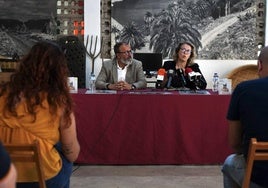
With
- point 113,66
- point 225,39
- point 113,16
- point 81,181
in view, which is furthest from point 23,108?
point 225,39

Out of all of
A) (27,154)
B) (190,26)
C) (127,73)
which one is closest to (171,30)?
(190,26)

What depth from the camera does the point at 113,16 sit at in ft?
19.5

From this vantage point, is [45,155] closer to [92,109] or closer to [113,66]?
[92,109]

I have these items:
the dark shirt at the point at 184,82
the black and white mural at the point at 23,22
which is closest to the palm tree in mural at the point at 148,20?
the black and white mural at the point at 23,22

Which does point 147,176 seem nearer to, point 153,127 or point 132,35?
point 153,127

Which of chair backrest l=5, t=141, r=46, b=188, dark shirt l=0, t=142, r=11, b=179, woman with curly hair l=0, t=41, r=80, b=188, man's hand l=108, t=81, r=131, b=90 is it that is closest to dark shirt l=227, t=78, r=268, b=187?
woman with curly hair l=0, t=41, r=80, b=188

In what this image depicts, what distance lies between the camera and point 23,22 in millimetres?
6035

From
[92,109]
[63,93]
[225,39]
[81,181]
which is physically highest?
[225,39]

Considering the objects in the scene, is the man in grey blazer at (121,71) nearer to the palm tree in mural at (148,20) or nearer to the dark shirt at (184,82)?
the dark shirt at (184,82)

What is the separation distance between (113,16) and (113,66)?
1.91 metres

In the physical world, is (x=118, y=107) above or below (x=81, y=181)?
above

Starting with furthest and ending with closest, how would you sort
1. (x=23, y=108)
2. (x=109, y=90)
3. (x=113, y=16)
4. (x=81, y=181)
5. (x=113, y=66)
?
1. (x=113, y=16)
2. (x=113, y=66)
3. (x=109, y=90)
4. (x=81, y=181)
5. (x=23, y=108)

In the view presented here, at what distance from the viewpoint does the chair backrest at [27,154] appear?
175 centimetres

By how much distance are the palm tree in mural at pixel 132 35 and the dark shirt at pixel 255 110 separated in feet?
13.3
